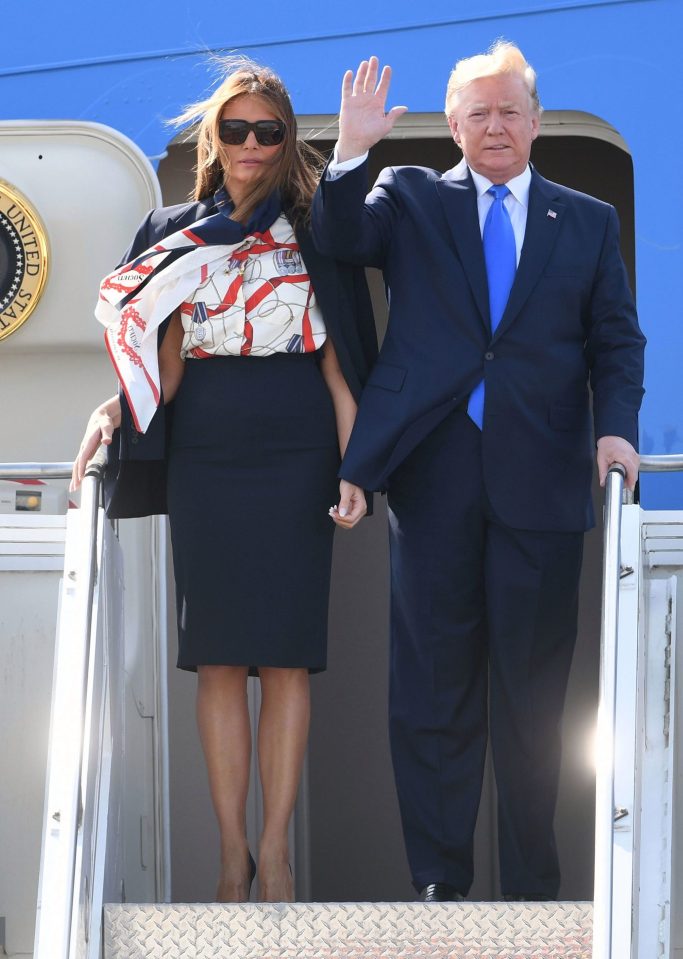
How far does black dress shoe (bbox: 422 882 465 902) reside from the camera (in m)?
3.16

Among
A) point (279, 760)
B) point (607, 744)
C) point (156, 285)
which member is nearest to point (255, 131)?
point (156, 285)

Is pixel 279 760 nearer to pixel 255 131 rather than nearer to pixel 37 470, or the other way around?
pixel 37 470

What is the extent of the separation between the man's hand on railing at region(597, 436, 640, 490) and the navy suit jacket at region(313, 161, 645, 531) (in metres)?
0.03

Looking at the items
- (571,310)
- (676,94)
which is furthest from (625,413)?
(676,94)

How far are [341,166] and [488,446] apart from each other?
619mm

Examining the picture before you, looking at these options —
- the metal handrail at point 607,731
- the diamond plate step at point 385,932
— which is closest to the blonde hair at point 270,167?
the metal handrail at point 607,731

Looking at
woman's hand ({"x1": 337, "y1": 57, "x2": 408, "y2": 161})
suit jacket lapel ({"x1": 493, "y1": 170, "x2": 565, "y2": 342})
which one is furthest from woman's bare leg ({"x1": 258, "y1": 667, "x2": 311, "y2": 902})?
woman's hand ({"x1": 337, "y1": 57, "x2": 408, "y2": 161})

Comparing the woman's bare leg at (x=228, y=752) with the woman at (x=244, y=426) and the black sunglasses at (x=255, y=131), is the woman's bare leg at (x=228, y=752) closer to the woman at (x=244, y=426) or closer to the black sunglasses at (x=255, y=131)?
the woman at (x=244, y=426)

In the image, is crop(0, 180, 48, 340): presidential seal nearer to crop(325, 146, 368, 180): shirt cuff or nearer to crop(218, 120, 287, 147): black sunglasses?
crop(218, 120, 287, 147): black sunglasses

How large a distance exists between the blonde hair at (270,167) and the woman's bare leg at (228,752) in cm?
94

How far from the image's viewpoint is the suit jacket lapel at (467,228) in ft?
10.5

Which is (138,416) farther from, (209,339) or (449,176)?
(449,176)

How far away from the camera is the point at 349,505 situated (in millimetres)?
3168

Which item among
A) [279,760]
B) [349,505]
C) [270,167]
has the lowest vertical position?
[279,760]
